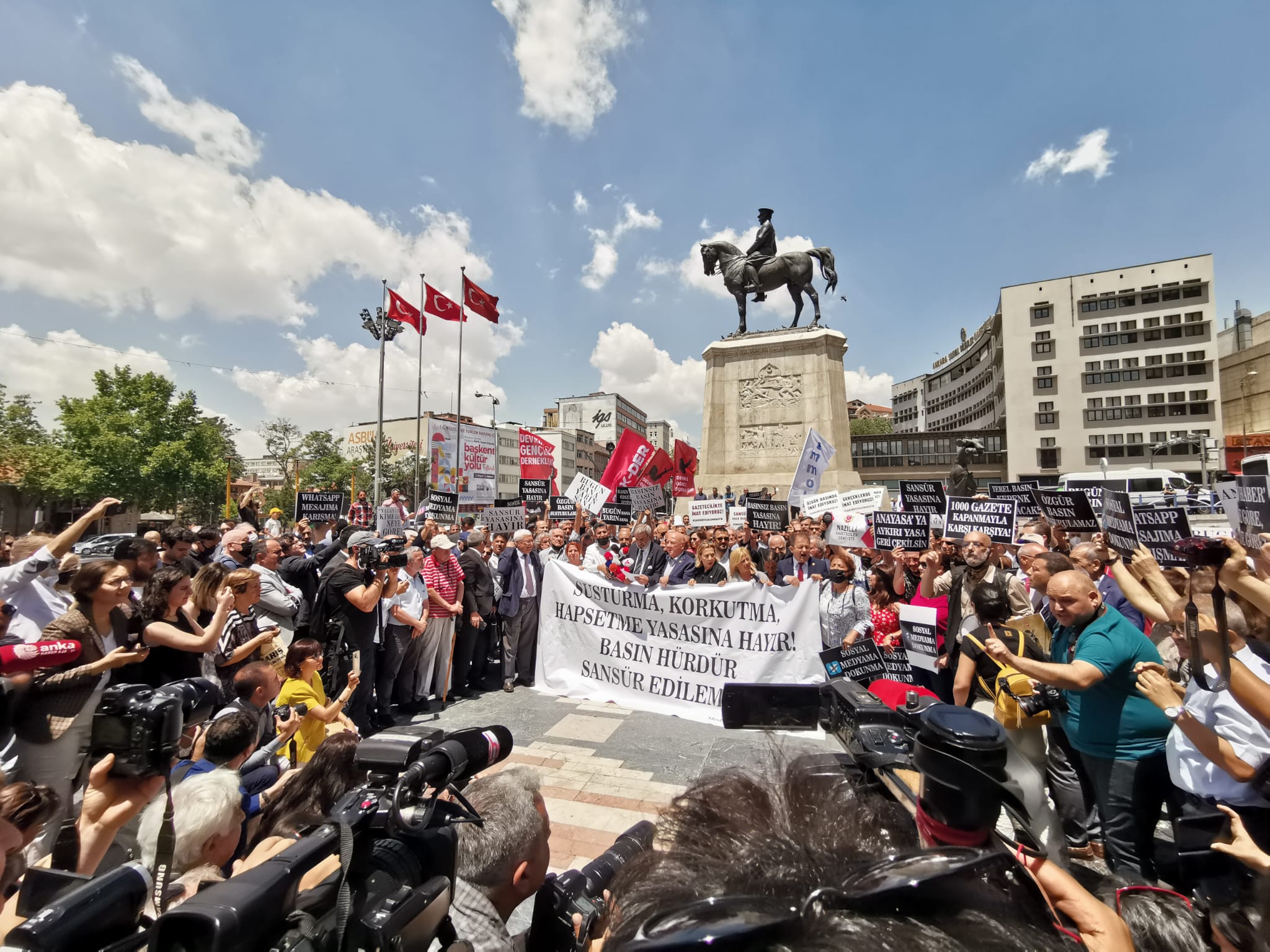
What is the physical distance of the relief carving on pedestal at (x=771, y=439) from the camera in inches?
735

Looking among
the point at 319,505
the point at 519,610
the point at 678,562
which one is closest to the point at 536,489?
the point at 319,505

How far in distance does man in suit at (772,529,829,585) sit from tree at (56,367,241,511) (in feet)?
150

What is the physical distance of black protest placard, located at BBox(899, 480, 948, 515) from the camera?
268 inches

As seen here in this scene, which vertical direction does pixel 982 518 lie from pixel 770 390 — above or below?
below

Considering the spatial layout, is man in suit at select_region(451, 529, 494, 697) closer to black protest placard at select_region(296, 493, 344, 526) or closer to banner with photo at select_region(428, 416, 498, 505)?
black protest placard at select_region(296, 493, 344, 526)

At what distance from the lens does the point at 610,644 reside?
6.40 metres

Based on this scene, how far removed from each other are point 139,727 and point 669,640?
4.80 m

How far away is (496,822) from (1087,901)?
1.26 metres

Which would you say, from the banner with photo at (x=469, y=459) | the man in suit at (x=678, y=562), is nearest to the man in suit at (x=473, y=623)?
the man in suit at (x=678, y=562)

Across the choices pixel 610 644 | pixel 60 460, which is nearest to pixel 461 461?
pixel 610 644

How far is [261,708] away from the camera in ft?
10.4

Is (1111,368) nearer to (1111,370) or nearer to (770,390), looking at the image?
Answer: (1111,370)

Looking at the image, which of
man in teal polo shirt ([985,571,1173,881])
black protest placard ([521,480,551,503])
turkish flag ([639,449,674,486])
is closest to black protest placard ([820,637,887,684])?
man in teal polo shirt ([985,571,1173,881])

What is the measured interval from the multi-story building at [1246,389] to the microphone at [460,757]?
182 ft
